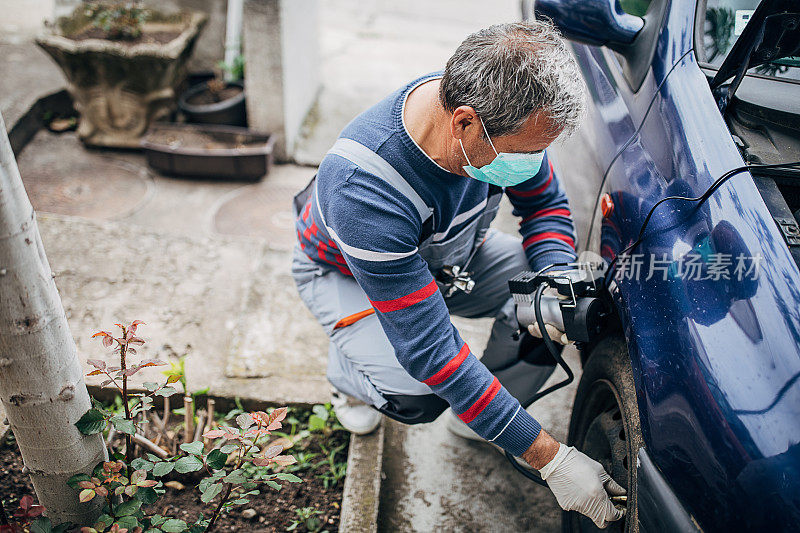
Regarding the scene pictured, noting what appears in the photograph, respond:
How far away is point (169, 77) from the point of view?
12.8 feet

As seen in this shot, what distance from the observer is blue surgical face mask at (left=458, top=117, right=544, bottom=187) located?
1.56m

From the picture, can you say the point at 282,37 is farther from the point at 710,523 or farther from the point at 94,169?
the point at 710,523

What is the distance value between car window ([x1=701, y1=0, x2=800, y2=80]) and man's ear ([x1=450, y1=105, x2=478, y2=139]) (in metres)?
0.72

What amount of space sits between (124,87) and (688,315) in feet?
12.1

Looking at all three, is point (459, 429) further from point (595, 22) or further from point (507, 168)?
point (595, 22)

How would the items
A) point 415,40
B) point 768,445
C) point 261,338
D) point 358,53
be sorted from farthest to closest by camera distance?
point 415,40, point 358,53, point 261,338, point 768,445

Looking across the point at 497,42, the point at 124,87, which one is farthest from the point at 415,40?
the point at 497,42

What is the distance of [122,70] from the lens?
3766 mm

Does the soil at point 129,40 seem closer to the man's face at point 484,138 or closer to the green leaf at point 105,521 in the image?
the man's face at point 484,138

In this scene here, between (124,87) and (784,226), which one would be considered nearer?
(784,226)

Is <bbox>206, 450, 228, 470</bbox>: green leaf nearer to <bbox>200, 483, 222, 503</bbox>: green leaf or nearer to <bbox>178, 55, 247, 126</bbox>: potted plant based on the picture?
<bbox>200, 483, 222, 503</bbox>: green leaf

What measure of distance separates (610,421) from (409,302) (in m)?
0.65

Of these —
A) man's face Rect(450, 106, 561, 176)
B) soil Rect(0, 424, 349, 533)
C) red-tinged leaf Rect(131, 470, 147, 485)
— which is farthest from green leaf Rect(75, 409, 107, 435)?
man's face Rect(450, 106, 561, 176)

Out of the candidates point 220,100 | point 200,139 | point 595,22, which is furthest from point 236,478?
point 220,100
